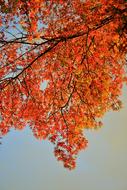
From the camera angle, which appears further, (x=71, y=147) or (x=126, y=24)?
(x=71, y=147)

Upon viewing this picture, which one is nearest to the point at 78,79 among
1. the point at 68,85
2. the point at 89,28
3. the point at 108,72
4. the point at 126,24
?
the point at 68,85

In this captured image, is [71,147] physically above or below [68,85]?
below

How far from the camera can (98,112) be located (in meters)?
19.0

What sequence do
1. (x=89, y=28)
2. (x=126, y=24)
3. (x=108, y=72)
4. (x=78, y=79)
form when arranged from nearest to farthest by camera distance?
(x=126, y=24), (x=89, y=28), (x=78, y=79), (x=108, y=72)

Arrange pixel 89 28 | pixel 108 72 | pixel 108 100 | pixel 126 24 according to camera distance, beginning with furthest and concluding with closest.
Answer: pixel 108 100 → pixel 108 72 → pixel 89 28 → pixel 126 24

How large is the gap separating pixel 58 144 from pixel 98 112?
2585mm

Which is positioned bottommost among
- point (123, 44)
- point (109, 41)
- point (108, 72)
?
point (123, 44)

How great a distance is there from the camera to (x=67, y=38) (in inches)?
578

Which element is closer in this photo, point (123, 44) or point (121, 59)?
point (123, 44)

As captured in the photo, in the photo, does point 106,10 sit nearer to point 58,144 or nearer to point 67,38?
point 67,38

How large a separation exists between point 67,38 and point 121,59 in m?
3.41

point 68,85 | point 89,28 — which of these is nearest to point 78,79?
point 68,85

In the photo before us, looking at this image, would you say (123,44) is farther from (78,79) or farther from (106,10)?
(78,79)

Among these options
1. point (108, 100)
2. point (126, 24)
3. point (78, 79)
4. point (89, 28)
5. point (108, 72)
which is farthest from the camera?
point (108, 100)
